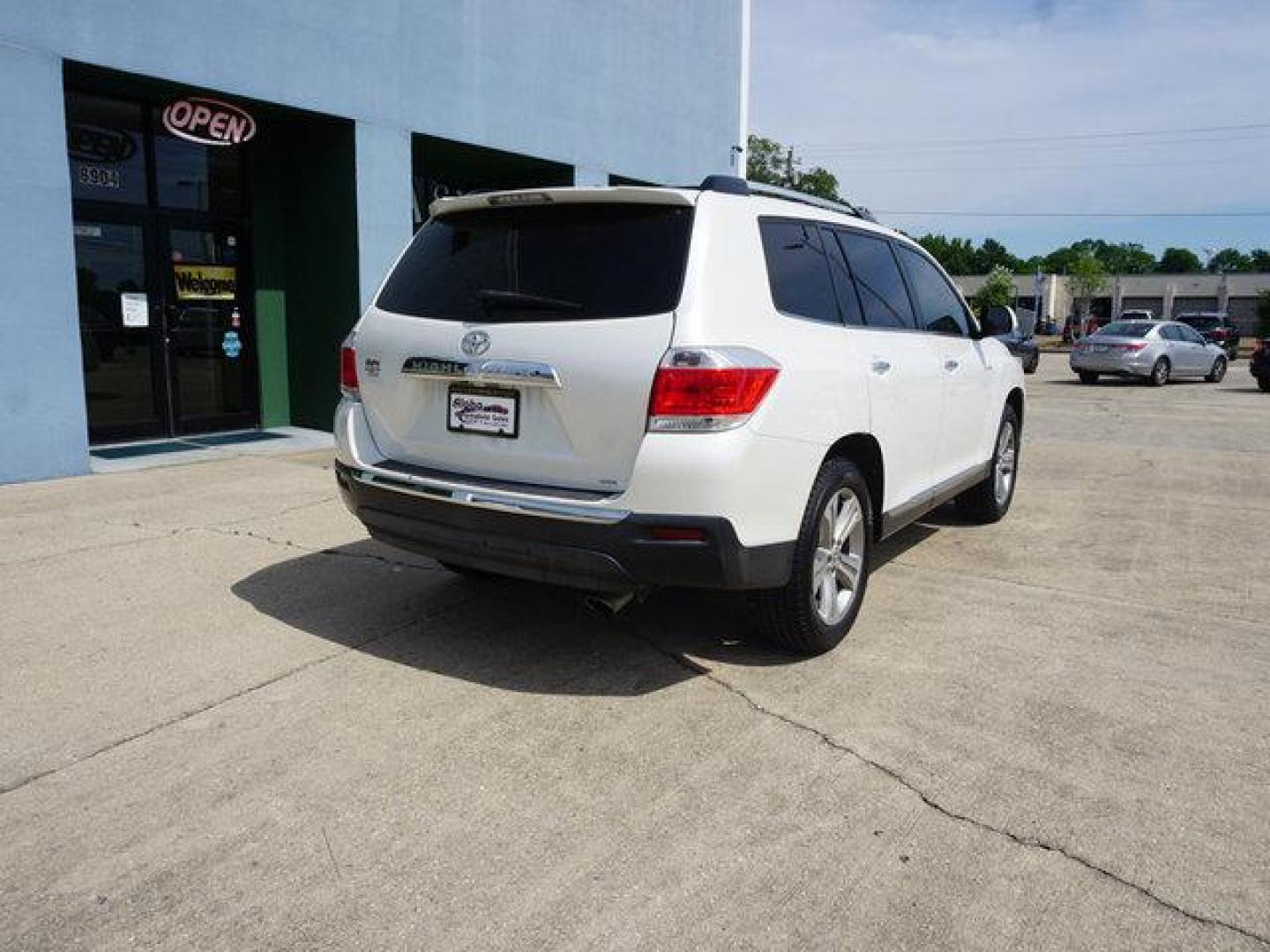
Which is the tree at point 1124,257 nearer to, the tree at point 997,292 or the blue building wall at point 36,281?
the tree at point 997,292

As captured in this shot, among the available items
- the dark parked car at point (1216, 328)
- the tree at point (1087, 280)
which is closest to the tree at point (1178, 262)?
the tree at point (1087, 280)

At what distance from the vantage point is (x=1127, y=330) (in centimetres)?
2139

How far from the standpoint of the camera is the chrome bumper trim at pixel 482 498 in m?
3.38

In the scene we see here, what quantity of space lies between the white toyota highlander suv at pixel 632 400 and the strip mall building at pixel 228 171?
470 centimetres

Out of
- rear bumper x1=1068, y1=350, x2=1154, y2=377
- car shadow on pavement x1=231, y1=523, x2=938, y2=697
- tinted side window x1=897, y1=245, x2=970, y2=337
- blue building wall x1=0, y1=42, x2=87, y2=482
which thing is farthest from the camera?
rear bumper x1=1068, y1=350, x2=1154, y2=377

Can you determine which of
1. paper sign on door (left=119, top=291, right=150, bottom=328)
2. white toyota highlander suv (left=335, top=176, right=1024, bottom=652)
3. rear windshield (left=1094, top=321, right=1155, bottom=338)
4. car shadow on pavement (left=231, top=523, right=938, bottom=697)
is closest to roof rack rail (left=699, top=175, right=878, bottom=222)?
white toyota highlander suv (left=335, top=176, right=1024, bottom=652)

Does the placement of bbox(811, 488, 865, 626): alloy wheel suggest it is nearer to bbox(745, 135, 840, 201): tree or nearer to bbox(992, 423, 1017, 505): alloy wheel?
bbox(992, 423, 1017, 505): alloy wheel

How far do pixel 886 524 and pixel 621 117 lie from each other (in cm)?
969

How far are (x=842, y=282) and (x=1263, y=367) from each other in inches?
790

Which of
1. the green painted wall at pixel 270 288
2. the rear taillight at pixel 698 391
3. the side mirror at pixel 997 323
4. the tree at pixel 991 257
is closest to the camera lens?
the rear taillight at pixel 698 391

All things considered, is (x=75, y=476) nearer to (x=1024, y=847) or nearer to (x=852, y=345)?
(x=852, y=345)

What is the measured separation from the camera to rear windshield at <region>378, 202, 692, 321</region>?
351cm

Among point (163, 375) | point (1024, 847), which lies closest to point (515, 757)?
point (1024, 847)

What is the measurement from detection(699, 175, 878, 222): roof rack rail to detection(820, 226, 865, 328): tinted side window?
0.70 feet
